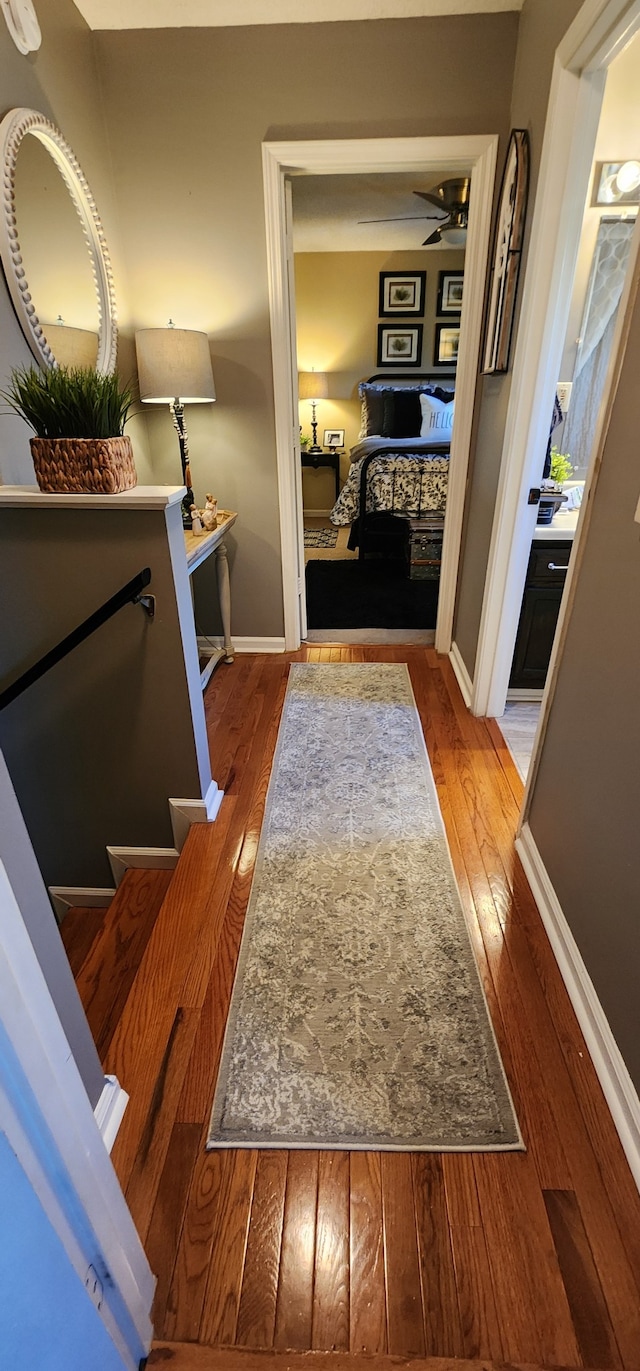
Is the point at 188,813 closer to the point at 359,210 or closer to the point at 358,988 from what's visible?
the point at 358,988

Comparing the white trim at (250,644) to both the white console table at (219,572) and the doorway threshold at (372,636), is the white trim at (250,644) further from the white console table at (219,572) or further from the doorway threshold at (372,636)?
the doorway threshold at (372,636)

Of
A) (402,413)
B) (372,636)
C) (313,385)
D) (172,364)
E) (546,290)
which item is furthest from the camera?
(313,385)

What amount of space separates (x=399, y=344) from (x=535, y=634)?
5.01 m

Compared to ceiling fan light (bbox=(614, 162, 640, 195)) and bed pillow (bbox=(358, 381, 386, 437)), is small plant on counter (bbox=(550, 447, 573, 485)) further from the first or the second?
bed pillow (bbox=(358, 381, 386, 437))

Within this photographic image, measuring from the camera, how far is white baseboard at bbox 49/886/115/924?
84.3 inches

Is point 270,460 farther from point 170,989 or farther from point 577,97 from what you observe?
point 170,989

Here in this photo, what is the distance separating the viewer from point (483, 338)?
2521 millimetres

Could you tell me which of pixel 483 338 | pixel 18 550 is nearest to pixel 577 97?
pixel 483 338

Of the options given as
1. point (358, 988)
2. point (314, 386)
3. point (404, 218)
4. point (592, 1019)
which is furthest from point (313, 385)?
point (592, 1019)

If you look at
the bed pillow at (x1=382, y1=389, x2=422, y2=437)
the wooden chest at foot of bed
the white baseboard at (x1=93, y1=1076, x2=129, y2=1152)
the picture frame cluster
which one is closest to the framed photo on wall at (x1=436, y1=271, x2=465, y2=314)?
the picture frame cluster

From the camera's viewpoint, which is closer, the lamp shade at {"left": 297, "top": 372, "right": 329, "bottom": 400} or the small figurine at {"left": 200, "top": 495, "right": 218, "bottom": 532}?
the small figurine at {"left": 200, "top": 495, "right": 218, "bottom": 532}

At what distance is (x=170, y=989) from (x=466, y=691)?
5.87 feet

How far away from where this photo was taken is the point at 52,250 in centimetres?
202

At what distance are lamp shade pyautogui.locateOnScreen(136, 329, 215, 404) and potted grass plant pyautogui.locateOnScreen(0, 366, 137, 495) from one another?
1051mm
